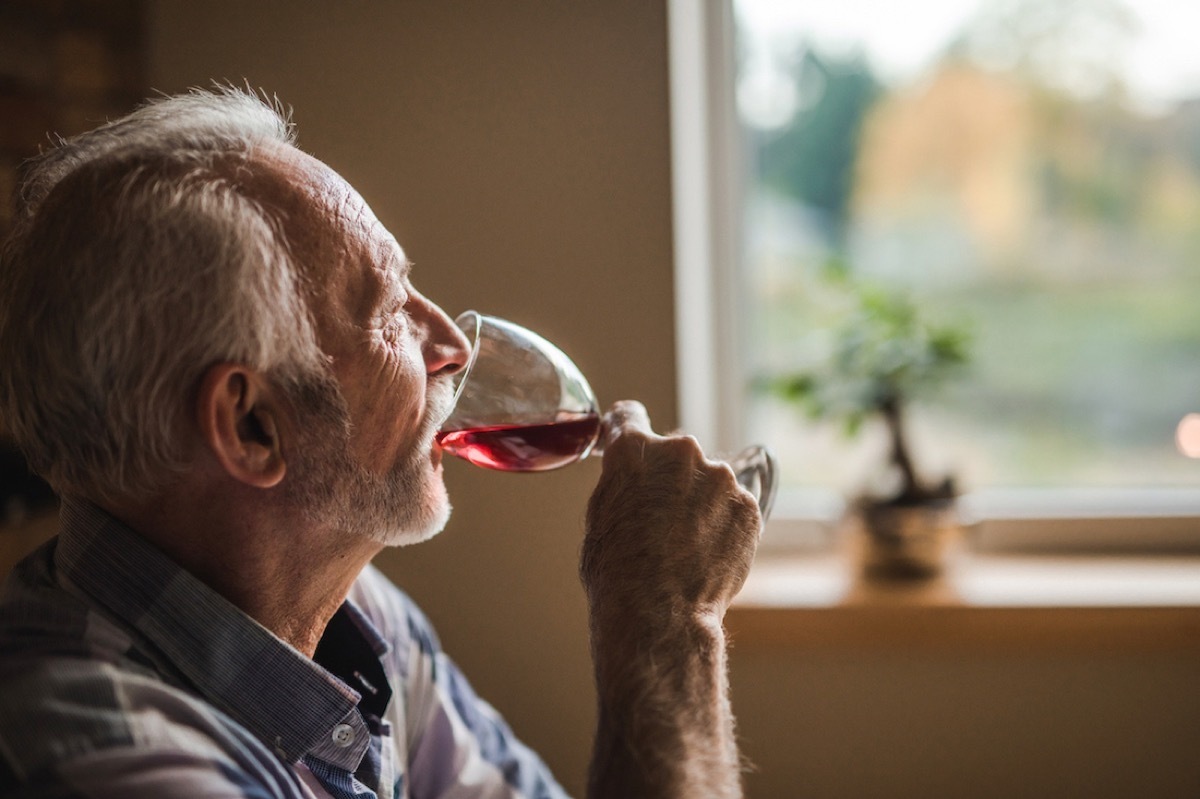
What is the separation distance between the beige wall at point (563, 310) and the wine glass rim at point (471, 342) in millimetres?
452

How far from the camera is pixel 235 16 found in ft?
5.29

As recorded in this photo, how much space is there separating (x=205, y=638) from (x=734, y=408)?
1.22 meters

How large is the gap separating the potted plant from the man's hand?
2.32 feet

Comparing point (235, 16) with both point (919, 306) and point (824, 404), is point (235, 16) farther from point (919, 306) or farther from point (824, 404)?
point (919, 306)

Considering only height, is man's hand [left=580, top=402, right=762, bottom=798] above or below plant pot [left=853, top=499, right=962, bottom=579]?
below

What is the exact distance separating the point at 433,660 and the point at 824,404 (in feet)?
2.69

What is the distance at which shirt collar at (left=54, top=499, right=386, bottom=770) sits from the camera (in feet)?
3.01

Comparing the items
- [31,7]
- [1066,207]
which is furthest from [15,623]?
[1066,207]

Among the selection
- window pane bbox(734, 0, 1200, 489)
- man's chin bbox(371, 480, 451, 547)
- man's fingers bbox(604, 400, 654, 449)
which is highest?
window pane bbox(734, 0, 1200, 489)

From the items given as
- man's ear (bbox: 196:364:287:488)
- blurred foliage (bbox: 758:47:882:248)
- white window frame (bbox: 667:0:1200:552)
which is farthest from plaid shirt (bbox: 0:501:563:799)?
blurred foliage (bbox: 758:47:882:248)

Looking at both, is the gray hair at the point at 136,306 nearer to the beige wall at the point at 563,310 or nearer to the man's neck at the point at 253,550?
the man's neck at the point at 253,550

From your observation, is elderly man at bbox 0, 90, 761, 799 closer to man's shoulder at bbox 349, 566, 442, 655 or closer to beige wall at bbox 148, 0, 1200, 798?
man's shoulder at bbox 349, 566, 442, 655

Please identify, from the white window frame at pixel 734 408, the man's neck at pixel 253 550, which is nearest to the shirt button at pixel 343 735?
the man's neck at pixel 253 550

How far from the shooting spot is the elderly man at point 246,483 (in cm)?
89
